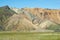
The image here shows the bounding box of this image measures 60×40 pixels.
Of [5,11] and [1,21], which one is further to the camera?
[5,11]

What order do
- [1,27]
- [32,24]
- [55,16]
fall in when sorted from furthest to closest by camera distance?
[55,16], [32,24], [1,27]

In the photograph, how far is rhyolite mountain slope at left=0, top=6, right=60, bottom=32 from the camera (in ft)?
464

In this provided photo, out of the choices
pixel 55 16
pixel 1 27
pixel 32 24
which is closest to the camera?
pixel 1 27

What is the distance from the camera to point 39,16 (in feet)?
560

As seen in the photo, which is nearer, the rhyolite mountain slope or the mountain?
the rhyolite mountain slope

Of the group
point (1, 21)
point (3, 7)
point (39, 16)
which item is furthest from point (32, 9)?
point (1, 21)

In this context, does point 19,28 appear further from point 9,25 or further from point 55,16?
point 55,16

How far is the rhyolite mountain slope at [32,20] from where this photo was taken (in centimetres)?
14151

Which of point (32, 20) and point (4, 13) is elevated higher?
point (4, 13)

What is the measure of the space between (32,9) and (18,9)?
17278 millimetres

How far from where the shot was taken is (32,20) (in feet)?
520

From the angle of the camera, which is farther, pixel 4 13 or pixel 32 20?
pixel 32 20

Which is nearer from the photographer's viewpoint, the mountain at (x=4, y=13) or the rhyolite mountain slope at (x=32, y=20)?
the rhyolite mountain slope at (x=32, y=20)

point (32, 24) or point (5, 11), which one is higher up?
point (5, 11)
